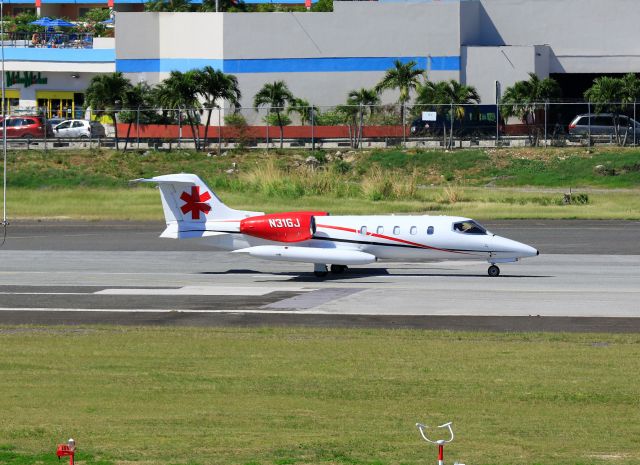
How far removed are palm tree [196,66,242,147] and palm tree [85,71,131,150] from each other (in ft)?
18.7

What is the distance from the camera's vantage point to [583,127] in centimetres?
7756

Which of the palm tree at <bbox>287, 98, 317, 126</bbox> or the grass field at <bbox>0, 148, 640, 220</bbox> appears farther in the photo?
the palm tree at <bbox>287, 98, 317, 126</bbox>

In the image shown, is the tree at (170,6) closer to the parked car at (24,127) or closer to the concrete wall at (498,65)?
the parked car at (24,127)

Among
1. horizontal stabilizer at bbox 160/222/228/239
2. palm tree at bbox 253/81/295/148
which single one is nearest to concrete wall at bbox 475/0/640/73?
palm tree at bbox 253/81/295/148

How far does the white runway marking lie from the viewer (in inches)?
1315

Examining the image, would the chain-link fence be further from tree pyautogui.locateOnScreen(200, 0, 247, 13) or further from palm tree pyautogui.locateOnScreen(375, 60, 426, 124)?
tree pyautogui.locateOnScreen(200, 0, 247, 13)

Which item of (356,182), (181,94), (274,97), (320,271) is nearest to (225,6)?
(274,97)

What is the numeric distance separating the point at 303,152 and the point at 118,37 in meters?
23.4

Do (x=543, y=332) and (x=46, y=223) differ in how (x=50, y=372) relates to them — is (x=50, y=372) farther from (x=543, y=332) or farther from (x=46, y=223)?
(x=46, y=223)

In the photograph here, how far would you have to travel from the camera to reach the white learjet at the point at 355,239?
3594cm

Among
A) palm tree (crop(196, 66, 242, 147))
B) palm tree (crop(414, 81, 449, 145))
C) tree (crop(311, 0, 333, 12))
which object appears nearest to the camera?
palm tree (crop(414, 81, 449, 145))

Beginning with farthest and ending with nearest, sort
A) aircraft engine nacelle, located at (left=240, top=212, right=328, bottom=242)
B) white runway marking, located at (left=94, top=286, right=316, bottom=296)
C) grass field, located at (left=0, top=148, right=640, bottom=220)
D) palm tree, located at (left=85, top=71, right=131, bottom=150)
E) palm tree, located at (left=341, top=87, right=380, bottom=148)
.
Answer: palm tree, located at (left=85, top=71, right=131, bottom=150) → palm tree, located at (left=341, top=87, right=380, bottom=148) → grass field, located at (left=0, top=148, right=640, bottom=220) → aircraft engine nacelle, located at (left=240, top=212, right=328, bottom=242) → white runway marking, located at (left=94, top=286, right=316, bottom=296)

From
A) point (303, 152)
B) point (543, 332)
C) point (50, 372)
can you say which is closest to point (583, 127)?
point (303, 152)

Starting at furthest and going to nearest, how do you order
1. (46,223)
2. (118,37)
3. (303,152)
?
1. (118,37)
2. (303,152)
3. (46,223)
